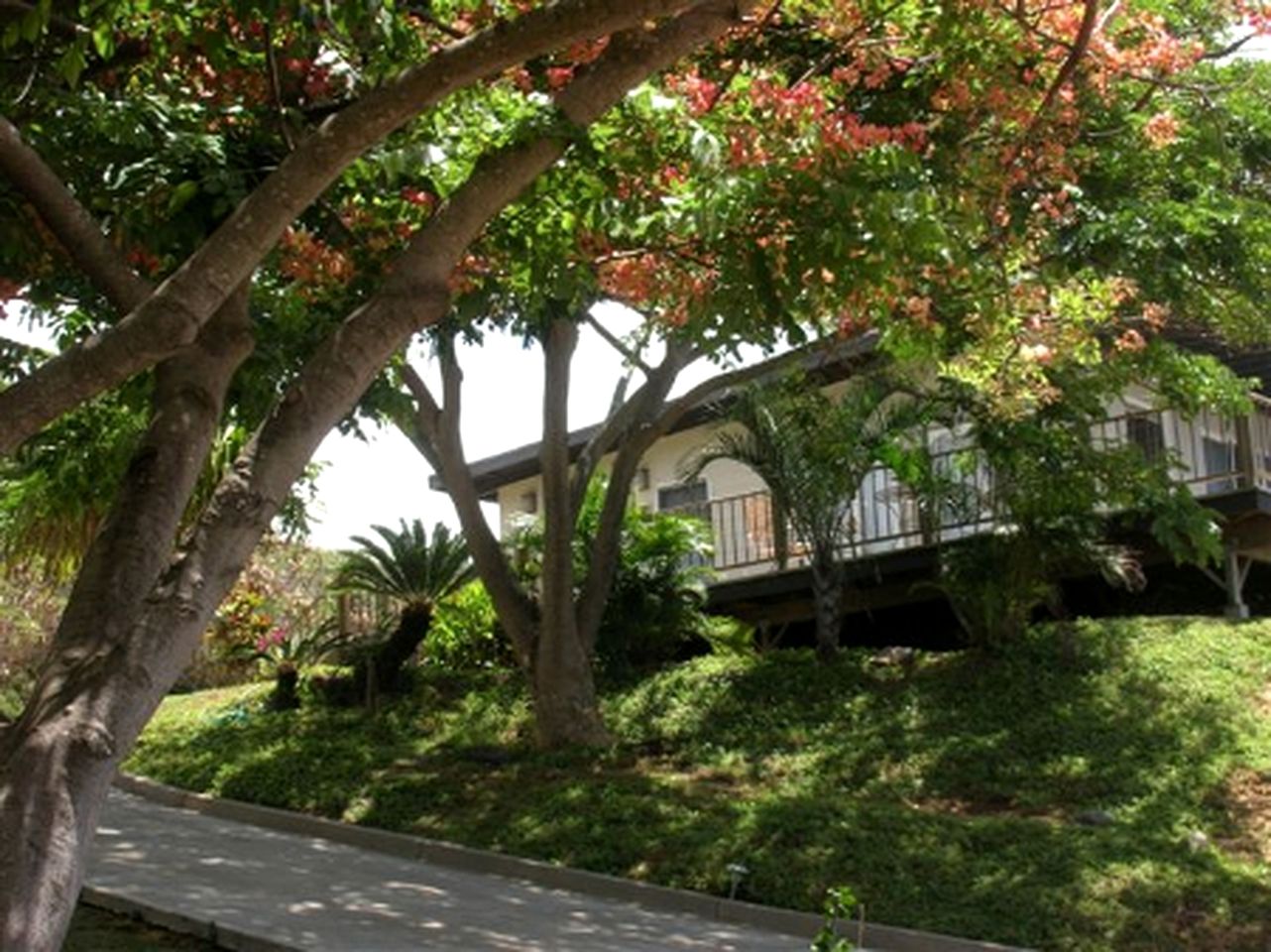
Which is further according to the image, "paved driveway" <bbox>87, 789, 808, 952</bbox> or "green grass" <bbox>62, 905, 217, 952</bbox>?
"paved driveway" <bbox>87, 789, 808, 952</bbox>

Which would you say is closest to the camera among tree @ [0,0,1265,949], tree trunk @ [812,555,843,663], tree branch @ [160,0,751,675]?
tree @ [0,0,1265,949]

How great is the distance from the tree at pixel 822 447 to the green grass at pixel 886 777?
1.28 meters

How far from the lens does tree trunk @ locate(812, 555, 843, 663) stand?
18.1m

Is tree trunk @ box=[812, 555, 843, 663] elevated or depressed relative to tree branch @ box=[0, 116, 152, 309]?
depressed

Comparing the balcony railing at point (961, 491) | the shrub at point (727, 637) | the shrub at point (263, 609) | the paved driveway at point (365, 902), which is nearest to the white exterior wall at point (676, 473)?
the balcony railing at point (961, 491)

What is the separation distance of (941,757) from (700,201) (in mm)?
7353

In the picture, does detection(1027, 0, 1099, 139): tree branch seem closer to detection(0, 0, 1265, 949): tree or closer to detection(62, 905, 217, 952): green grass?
detection(0, 0, 1265, 949): tree

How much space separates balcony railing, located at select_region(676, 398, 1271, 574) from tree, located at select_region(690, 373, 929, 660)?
2.56 ft

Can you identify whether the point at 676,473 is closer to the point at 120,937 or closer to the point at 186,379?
the point at 120,937

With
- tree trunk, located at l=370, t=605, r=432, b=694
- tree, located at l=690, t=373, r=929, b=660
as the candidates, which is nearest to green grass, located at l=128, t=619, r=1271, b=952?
tree trunk, located at l=370, t=605, r=432, b=694

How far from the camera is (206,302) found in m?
6.57

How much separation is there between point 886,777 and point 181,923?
7.13 metres

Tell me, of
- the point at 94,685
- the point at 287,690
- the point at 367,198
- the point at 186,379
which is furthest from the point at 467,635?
the point at 94,685

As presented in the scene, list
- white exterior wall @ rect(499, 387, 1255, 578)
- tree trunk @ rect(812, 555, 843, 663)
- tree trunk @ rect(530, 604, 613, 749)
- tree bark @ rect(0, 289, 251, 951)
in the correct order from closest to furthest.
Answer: tree bark @ rect(0, 289, 251, 951) < tree trunk @ rect(530, 604, 613, 749) < tree trunk @ rect(812, 555, 843, 663) < white exterior wall @ rect(499, 387, 1255, 578)
